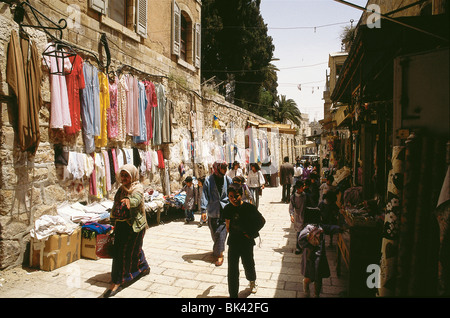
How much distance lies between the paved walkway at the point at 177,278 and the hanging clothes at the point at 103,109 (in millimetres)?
2372

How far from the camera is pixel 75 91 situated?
5.70m

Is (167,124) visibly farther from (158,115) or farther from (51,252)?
(51,252)

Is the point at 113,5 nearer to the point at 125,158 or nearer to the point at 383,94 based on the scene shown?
the point at 125,158

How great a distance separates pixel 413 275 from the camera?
2271mm

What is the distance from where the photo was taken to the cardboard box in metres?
4.57

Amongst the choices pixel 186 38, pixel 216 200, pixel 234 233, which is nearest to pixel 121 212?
pixel 234 233

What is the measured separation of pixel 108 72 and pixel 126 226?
14.0 ft

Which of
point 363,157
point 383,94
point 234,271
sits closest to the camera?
point 234,271

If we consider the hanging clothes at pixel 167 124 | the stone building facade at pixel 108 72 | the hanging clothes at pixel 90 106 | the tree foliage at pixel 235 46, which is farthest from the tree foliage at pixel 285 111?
the hanging clothes at pixel 90 106

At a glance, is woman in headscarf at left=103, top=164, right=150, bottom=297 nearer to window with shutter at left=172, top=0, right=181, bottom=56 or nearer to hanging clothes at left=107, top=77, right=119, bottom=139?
hanging clothes at left=107, top=77, right=119, bottom=139

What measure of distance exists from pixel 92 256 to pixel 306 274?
3559 millimetres

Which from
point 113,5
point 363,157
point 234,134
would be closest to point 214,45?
point 234,134

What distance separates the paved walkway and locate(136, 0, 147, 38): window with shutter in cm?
559

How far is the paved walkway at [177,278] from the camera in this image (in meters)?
3.91
